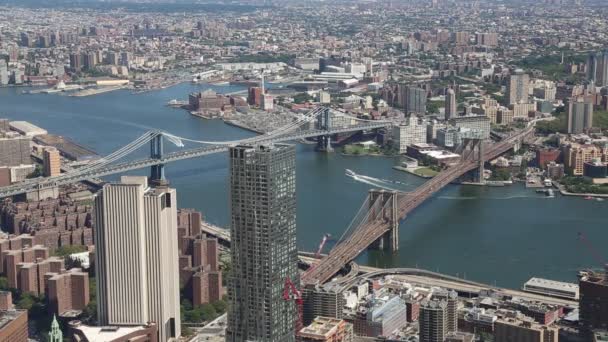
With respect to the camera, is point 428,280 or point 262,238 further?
point 428,280

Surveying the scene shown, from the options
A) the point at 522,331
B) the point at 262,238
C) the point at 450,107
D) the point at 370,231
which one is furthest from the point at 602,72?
the point at 262,238

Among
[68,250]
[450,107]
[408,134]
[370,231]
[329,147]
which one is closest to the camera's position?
[68,250]

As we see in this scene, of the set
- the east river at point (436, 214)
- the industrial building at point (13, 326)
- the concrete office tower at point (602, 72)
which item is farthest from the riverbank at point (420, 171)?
the concrete office tower at point (602, 72)

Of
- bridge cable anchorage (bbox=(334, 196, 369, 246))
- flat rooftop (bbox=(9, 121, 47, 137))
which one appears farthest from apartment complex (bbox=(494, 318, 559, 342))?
flat rooftop (bbox=(9, 121, 47, 137))

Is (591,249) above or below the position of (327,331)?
below

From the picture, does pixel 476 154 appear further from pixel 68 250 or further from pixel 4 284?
pixel 4 284

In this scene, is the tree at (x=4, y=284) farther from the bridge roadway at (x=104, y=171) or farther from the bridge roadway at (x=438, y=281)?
the bridge roadway at (x=104, y=171)

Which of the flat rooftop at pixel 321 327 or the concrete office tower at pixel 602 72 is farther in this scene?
the concrete office tower at pixel 602 72

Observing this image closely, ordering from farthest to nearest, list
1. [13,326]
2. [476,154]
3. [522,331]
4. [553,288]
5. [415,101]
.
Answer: [415,101] < [476,154] < [553,288] < [522,331] < [13,326]

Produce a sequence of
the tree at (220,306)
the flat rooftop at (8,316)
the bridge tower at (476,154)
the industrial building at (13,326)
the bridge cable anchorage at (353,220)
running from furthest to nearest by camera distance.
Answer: the bridge tower at (476,154), the bridge cable anchorage at (353,220), the tree at (220,306), the flat rooftop at (8,316), the industrial building at (13,326)
